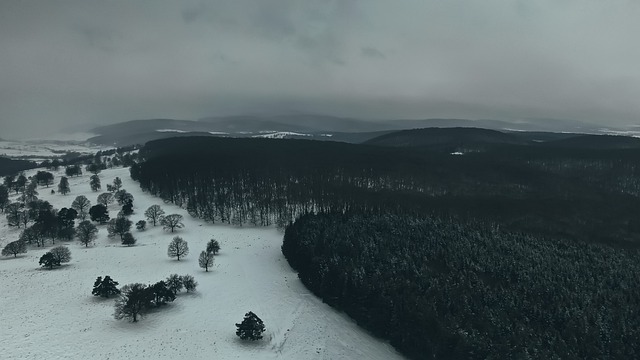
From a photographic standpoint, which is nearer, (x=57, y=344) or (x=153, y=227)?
(x=57, y=344)

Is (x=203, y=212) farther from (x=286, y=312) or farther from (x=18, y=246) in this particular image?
(x=286, y=312)

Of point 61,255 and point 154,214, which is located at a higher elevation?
point 154,214

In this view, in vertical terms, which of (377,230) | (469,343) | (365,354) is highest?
(377,230)

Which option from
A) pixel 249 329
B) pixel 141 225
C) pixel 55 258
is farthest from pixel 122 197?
pixel 249 329

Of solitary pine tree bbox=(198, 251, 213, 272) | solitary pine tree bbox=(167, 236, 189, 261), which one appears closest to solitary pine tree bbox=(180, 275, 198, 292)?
solitary pine tree bbox=(198, 251, 213, 272)

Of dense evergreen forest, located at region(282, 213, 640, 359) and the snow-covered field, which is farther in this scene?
dense evergreen forest, located at region(282, 213, 640, 359)

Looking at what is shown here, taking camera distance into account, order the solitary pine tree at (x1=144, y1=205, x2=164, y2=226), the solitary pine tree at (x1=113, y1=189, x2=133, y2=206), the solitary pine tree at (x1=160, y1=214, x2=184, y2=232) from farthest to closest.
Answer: the solitary pine tree at (x1=113, y1=189, x2=133, y2=206) < the solitary pine tree at (x1=144, y1=205, x2=164, y2=226) < the solitary pine tree at (x1=160, y1=214, x2=184, y2=232)

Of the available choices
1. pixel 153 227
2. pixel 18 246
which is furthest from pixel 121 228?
pixel 18 246

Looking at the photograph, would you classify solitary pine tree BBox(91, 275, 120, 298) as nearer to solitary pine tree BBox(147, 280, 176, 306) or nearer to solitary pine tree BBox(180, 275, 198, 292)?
solitary pine tree BBox(147, 280, 176, 306)

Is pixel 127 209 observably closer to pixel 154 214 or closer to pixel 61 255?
pixel 154 214
